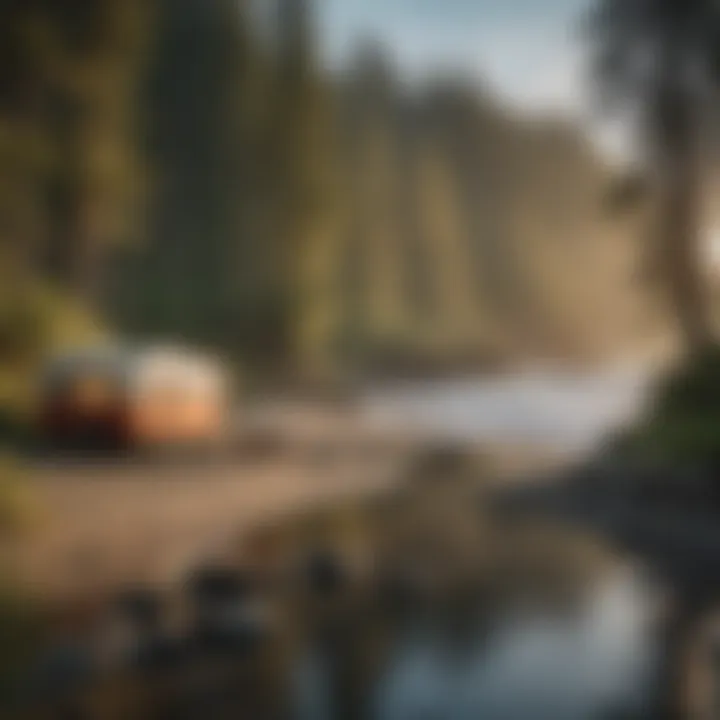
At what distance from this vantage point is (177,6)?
6.40 ft

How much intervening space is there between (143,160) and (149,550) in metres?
0.76

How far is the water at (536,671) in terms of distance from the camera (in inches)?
64.5

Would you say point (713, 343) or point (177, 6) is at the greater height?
point (177, 6)

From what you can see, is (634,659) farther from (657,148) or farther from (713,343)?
(657,148)

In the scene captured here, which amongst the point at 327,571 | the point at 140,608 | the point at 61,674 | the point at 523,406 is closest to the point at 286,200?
the point at 523,406

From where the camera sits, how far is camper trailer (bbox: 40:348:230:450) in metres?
1.83

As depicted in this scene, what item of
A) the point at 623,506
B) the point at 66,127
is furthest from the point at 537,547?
the point at 66,127

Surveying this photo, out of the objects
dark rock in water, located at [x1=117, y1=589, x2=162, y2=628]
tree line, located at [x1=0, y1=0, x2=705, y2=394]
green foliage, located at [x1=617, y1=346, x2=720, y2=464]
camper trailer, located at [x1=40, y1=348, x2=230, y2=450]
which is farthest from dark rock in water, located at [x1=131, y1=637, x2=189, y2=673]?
green foliage, located at [x1=617, y1=346, x2=720, y2=464]

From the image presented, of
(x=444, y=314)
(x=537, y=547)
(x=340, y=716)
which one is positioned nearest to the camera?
(x=340, y=716)

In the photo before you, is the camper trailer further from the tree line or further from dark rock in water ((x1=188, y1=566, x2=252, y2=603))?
dark rock in water ((x1=188, y1=566, x2=252, y2=603))

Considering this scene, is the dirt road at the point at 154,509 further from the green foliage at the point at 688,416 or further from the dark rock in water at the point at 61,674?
the green foliage at the point at 688,416

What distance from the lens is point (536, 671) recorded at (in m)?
1.73

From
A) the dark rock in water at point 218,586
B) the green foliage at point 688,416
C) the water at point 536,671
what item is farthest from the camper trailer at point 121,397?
the green foliage at point 688,416

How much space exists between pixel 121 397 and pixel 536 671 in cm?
91
